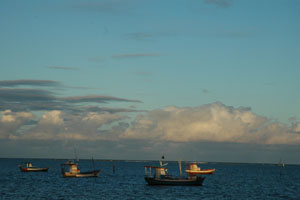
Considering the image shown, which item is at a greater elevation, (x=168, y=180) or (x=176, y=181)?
(x=168, y=180)

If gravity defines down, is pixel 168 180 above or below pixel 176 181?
above

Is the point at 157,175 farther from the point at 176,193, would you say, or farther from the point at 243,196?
the point at 243,196

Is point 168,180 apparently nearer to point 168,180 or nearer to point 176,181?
point 168,180

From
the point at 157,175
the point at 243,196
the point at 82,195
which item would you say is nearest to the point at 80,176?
the point at 157,175

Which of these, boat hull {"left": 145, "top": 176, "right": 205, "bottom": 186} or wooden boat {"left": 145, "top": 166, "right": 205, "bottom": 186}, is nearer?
boat hull {"left": 145, "top": 176, "right": 205, "bottom": 186}

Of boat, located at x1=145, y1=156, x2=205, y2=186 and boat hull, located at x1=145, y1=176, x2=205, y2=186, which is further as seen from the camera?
boat, located at x1=145, y1=156, x2=205, y2=186

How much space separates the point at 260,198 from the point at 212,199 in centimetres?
1044

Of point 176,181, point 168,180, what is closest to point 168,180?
point 168,180

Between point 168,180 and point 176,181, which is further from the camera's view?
point 176,181

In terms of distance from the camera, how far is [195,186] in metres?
97.4

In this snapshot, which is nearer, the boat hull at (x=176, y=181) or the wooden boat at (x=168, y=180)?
the boat hull at (x=176, y=181)

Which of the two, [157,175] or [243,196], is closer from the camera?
[243,196]

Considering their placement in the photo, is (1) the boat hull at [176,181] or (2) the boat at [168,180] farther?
(2) the boat at [168,180]

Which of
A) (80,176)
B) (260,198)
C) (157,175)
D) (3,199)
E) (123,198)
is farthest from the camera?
(80,176)
